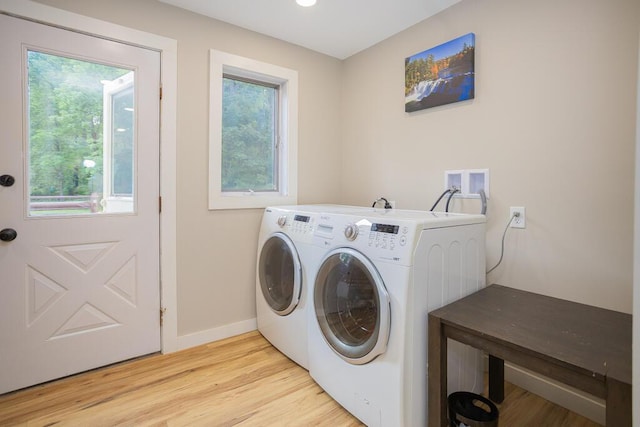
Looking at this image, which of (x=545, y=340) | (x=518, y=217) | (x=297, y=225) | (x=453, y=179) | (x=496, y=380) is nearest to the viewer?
(x=545, y=340)

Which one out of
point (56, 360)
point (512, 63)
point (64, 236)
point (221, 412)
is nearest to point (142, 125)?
point (64, 236)

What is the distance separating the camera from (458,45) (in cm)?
201

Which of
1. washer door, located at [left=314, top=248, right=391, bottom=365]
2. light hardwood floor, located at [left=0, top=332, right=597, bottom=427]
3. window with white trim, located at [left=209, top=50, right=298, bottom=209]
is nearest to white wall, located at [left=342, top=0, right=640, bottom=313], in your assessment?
light hardwood floor, located at [left=0, top=332, right=597, bottom=427]

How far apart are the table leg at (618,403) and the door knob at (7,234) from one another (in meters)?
2.51

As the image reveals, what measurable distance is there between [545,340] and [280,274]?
147cm

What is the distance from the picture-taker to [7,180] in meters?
1.64

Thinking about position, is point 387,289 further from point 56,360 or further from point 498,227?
point 56,360

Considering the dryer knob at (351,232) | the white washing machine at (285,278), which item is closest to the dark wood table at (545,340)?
the dryer knob at (351,232)

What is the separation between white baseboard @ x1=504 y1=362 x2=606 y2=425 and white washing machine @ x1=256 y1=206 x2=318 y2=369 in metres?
1.20

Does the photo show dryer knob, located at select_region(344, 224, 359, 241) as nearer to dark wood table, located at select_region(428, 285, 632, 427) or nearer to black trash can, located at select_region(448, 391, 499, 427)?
dark wood table, located at select_region(428, 285, 632, 427)

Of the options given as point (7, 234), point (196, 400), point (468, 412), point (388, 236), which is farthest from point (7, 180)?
point (468, 412)

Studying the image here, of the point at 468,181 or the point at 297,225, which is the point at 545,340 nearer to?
the point at 468,181

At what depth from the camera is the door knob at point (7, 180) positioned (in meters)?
1.63

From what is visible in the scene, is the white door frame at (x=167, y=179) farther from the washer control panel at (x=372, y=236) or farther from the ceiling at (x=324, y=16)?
the washer control panel at (x=372, y=236)
